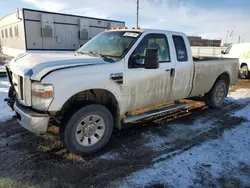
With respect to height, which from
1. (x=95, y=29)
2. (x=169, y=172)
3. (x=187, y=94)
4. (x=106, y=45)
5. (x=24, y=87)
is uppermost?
(x=95, y=29)

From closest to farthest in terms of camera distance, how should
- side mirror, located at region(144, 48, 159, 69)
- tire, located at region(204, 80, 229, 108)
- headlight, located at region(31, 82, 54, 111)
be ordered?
headlight, located at region(31, 82, 54, 111) < side mirror, located at region(144, 48, 159, 69) < tire, located at region(204, 80, 229, 108)

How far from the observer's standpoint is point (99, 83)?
129 inches

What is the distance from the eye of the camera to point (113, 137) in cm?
413

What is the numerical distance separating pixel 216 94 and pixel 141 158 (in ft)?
12.0

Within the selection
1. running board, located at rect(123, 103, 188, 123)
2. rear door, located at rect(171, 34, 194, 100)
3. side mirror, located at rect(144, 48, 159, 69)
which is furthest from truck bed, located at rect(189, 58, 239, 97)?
side mirror, located at rect(144, 48, 159, 69)

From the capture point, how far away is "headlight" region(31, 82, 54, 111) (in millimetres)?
2848

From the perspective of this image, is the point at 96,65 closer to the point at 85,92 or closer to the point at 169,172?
the point at 85,92

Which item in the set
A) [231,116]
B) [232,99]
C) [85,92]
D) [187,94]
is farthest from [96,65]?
[232,99]

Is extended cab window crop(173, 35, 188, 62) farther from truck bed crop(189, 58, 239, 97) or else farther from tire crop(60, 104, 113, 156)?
tire crop(60, 104, 113, 156)

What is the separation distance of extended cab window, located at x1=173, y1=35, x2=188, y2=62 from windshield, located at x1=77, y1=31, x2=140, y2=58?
1026mm

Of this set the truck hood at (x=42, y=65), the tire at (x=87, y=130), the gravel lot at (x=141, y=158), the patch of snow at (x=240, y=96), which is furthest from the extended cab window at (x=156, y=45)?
the patch of snow at (x=240, y=96)

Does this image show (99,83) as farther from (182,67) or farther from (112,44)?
(182,67)

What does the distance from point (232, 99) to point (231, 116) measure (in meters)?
2.00

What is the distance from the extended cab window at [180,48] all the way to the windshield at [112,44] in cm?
103
